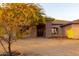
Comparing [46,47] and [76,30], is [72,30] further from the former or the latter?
[46,47]

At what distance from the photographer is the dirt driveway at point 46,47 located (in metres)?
9.45

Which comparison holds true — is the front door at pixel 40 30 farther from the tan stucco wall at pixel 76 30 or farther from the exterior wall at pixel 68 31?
the tan stucco wall at pixel 76 30

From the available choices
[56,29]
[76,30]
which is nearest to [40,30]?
[56,29]

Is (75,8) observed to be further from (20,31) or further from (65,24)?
(20,31)

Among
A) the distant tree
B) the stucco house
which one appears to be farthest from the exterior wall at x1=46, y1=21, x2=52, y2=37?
the distant tree

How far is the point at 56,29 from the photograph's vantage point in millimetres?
9484

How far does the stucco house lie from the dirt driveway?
72 millimetres

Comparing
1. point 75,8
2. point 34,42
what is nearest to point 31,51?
point 34,42

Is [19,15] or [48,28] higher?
[19,15]

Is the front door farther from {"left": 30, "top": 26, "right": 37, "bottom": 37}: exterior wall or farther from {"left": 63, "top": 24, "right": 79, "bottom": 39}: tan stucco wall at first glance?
{"left": 63, "top": 24, "right": 79, "bottom": 39}: tan stucco wall

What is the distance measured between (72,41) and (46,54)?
1.33ft

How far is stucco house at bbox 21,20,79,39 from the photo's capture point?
9.48 metres

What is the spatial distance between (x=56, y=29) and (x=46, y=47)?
0.29 metres

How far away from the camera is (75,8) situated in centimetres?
944
